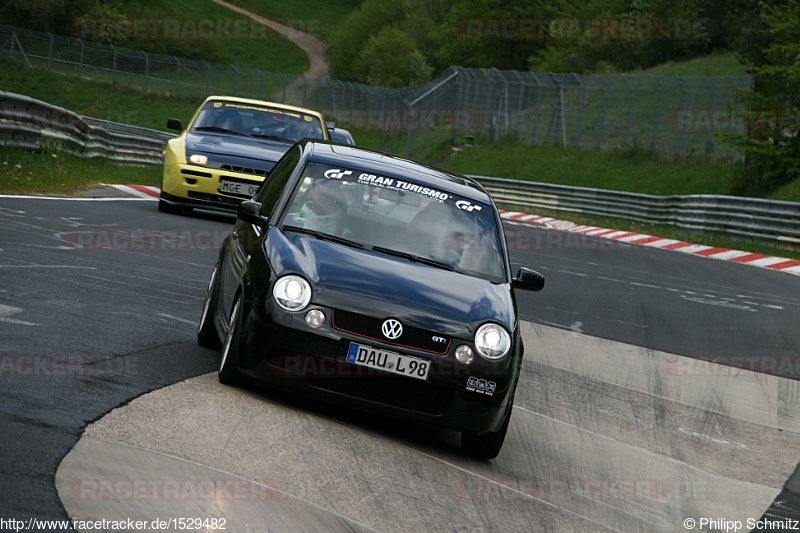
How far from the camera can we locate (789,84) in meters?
28.6

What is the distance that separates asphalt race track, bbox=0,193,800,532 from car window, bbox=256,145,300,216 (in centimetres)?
107

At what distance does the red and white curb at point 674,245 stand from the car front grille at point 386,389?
15.4 m

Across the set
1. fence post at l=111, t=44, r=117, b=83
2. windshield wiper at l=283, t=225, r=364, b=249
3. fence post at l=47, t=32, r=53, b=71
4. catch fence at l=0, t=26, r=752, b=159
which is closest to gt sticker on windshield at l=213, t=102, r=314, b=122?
windshield wiper at l=283, t=225, r=364, b=249

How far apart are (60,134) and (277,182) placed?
47.4ft

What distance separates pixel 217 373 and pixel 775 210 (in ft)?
64.2

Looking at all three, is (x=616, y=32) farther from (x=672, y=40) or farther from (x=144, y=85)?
(x=144, y=85)

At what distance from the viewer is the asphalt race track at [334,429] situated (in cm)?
411

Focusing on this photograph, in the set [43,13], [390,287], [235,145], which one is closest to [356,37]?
[43,13]

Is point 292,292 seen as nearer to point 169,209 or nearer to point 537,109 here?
point 169,209

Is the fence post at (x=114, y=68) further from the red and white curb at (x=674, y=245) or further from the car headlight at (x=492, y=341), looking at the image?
the car headlight at (x=492, y=341)

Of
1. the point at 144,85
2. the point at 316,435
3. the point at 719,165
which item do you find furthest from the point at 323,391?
the point at 144,85

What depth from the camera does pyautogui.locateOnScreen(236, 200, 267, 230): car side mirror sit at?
6.18m

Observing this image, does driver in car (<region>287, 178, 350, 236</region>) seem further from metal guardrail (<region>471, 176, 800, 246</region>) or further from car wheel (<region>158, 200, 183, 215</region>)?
metal guardrail (<region>471, 176, 800, 246</region>)

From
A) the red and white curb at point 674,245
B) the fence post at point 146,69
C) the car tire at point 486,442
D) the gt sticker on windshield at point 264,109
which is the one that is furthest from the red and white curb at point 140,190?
the fence post at point 146,69
